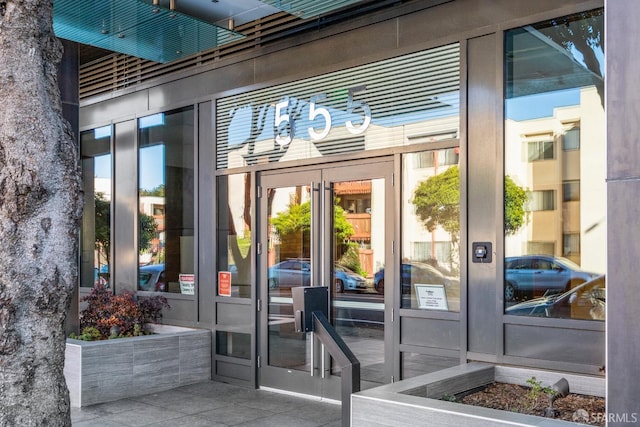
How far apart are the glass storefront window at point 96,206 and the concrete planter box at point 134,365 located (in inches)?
96.3

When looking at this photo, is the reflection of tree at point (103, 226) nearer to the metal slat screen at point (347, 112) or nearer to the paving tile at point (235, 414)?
the metal slat screen at point (347, 112)

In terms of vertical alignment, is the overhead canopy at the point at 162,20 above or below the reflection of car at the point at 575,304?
above

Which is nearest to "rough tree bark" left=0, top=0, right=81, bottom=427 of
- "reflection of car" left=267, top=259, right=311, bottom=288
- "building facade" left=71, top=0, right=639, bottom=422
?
"building facade" left=71, top=0, right=639, bottom=422

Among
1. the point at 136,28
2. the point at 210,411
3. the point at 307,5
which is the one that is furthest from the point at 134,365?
the point at 307,5

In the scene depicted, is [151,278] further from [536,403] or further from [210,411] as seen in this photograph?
[536,403]

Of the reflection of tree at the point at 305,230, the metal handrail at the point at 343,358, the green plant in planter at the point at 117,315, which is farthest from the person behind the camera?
the green plant in planter at the point at 117,315

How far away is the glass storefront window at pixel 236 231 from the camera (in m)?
8.12

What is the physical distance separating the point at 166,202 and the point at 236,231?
1.44m

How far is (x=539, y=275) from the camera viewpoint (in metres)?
5.59

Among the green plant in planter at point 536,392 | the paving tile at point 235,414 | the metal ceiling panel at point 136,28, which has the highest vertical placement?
the metal ceiling panel at point 136,28

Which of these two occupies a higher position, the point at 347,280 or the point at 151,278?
the point at 347,280

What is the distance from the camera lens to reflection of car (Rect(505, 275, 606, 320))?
208 inches

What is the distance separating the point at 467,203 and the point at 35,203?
414 centimetres

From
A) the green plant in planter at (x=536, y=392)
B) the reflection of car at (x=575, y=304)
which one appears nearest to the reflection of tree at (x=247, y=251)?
the reflection of car at (x=575, y=304)
